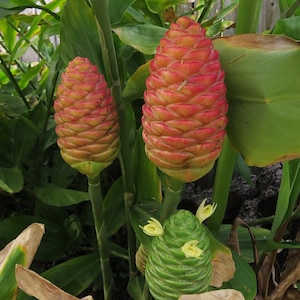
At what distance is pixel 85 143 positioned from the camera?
0.41 meters

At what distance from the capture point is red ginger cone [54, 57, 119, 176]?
15.9 inches

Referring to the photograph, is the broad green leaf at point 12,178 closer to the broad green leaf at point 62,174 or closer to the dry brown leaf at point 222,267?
the broad green leaf at point 62,174

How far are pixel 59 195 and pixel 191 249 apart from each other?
0.35 m

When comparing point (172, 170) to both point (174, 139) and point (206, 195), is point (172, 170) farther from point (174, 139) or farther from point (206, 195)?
point (206, 195)

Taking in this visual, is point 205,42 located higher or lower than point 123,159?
higher

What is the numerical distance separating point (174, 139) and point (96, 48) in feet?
0.74

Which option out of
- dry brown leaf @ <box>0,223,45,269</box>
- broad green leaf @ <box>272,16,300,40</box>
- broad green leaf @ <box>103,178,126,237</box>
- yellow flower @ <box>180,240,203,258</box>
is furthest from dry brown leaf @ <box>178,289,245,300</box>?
broad green leaf @ <box>103,178,126,237</box>

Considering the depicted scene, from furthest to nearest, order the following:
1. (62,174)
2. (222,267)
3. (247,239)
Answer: (62,174) < (247,239) < (222,267)

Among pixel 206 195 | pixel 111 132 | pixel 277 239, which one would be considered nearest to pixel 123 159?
pixel 111 132

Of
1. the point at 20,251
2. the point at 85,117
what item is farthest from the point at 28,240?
the point at 85,117

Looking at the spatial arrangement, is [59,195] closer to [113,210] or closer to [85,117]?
[113,210]

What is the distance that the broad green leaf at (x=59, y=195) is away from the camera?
2.04ft

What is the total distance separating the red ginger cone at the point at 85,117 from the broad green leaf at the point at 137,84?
4 centimetres

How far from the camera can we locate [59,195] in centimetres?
65
